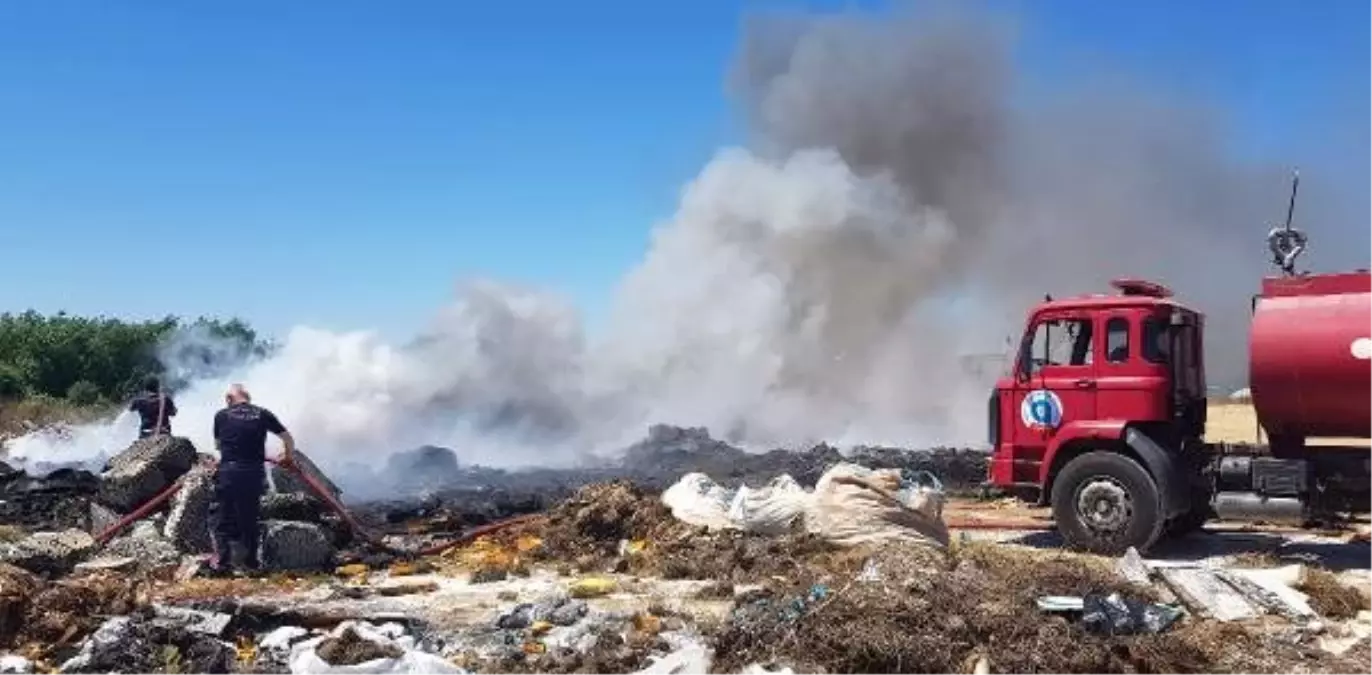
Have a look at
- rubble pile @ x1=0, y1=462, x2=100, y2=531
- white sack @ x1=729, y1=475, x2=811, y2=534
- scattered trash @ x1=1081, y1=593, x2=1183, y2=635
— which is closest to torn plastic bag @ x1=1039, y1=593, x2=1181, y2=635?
scattered trash @ x1=1081, y1=593, x2=1183, y2=635

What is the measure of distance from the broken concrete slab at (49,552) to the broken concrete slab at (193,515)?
92 centimetres

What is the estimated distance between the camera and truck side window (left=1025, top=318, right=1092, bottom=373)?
38.8 feet

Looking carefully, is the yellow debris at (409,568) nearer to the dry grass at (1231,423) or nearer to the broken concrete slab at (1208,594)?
the broken concrete slab at (1208,594)

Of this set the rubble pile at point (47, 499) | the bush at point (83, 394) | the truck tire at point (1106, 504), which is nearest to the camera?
the truck tire at point (1106, 504)

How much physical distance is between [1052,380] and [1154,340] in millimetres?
1023

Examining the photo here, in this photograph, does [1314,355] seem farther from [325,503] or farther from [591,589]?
[325,503]

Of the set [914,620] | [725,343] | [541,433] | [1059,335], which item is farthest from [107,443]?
[914,620]

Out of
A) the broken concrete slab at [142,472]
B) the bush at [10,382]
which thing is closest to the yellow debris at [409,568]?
the broken concrete slab at [142,472]

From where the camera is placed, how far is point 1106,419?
11.6 metres

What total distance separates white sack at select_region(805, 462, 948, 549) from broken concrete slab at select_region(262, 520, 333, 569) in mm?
4564

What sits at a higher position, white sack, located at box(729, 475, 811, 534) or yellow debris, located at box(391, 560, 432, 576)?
white sack, located at box(729, 475, 811, 534)

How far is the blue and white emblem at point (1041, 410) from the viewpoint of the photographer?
38.8 ft

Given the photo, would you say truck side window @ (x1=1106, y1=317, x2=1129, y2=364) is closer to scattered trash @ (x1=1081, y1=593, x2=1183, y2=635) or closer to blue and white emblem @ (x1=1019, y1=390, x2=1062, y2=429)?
blue and white emblem @ (x1=1019, y1=390, x2=1062, y2=429)

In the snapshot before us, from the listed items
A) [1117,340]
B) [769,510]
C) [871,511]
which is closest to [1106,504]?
[1117,340]
